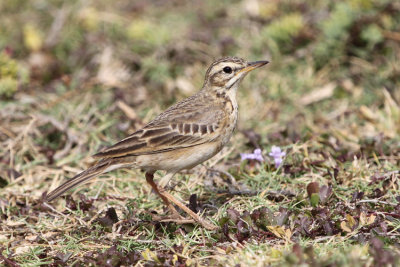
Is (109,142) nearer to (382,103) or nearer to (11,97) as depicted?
(11,97)

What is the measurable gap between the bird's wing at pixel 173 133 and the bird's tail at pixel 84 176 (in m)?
0.09

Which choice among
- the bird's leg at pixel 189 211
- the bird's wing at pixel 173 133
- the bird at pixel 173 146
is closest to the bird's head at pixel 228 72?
the bird at pixel 173 146

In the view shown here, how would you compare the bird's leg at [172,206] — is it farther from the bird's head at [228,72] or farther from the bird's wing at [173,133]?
the bird's head at [228,72]

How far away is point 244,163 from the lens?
6793 millimetres

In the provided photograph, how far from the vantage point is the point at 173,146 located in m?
6.03

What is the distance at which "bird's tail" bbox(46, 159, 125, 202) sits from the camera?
5.62 m

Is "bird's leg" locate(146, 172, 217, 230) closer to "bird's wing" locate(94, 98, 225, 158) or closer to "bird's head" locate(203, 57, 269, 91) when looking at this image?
"bird's wing" locate(94, 98, 225, 158)

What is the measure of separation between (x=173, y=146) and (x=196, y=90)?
349cm

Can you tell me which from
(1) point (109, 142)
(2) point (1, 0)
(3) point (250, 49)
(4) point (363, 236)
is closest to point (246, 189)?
(4) point (363, 236)

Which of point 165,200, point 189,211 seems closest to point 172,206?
point 165,200

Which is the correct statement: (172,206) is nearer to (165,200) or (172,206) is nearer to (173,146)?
(165,200)

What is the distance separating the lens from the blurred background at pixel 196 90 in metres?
6.53

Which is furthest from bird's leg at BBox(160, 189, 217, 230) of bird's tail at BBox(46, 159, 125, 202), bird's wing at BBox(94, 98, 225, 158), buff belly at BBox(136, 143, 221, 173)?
bird's tail at BBox(46, 159, 125, 202)

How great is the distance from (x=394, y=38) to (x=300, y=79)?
1653 mm
